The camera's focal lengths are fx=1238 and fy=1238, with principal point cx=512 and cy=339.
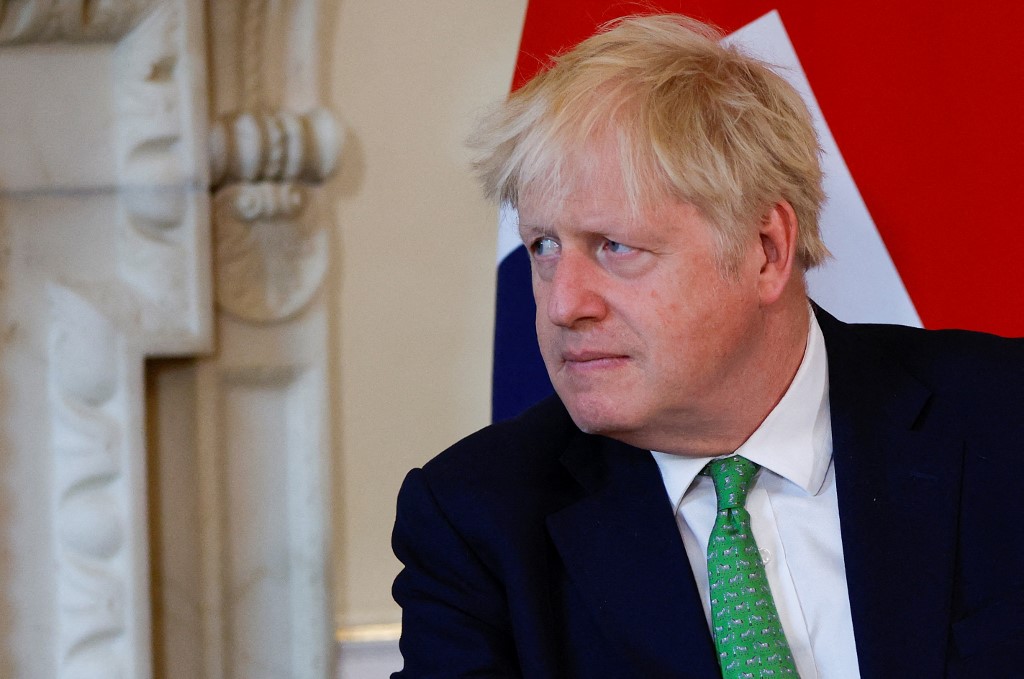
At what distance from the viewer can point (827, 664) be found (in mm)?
1351

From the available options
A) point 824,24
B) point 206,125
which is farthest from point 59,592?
point 824,24

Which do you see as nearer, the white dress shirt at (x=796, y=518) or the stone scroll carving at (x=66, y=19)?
the white dress shirt at (x=796, y=518)

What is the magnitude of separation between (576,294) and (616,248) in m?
0.07

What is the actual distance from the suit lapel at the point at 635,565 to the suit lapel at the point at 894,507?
7.1 inches

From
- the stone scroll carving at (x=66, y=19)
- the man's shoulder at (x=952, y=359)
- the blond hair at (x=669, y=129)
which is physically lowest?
the man's shoulder at (x=952, y=359)

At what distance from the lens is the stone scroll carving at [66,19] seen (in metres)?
1.77

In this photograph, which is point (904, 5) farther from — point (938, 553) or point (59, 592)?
point (59, 592)

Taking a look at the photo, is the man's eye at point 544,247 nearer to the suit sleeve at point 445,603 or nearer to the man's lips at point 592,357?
the man's lips at point 592,357

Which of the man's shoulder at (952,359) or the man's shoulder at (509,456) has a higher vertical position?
the man's shoulder at (952,359)

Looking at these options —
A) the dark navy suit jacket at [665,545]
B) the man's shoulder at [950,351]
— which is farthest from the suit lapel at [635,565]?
the man's shoulder at [950,351]

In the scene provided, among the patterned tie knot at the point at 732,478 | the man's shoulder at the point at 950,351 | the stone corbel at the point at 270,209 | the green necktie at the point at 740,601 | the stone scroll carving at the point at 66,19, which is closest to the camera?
the green necktie at the point at 740,601

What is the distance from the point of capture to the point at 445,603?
55.7 inches

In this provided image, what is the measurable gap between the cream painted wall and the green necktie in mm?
793

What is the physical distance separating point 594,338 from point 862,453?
0.35 metres
